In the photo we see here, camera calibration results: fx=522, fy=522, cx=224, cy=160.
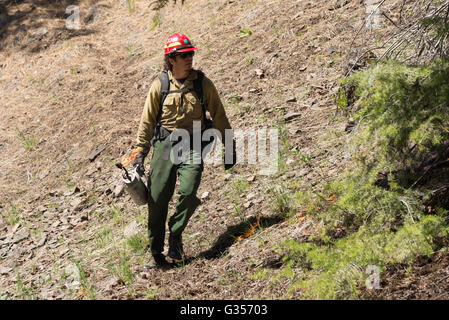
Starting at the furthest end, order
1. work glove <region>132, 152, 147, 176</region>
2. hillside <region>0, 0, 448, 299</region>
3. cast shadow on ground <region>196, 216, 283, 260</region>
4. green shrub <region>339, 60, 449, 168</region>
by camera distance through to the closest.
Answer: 1. cast shadow on ground <region>196, 216, 283, 260</region>
2. work glove <region>132, 152, 147, 176</region>
3. hillside <region>0, 0, 448, 299</region>
4. green shrub <region>339, 60, 449, 168</region>

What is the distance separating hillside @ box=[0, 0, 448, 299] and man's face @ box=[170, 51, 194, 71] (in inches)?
62.1

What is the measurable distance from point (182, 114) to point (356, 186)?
6.53ft

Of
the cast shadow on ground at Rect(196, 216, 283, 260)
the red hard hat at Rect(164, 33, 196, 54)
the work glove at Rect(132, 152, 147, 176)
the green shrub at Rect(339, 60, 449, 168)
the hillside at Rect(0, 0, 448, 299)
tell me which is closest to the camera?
the green shrub at Rect(339, 60, 449, 168)

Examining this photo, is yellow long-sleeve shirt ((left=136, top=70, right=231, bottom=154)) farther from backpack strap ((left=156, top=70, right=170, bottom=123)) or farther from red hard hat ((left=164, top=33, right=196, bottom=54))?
red hard hat ((left=164, top=33, right=196, bottom=54))

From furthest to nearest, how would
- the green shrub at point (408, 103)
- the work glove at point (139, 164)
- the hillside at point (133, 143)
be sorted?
the work glove at point (139, 164) < the hillside at point (133, 143) < the green shrub at point (408, 103)

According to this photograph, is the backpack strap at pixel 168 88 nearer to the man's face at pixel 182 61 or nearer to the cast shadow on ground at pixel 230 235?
the man's face at pixel 182 61

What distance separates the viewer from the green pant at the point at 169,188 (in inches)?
214

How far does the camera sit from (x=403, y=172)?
464 cm

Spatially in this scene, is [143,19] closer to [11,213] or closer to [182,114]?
[11,213]

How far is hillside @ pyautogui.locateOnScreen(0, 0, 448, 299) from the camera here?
5441 mm

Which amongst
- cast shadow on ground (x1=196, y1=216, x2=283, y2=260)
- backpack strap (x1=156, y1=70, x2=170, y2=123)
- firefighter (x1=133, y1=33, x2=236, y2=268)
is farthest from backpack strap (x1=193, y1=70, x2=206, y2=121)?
cast shadow on ground (x1=196, y1=216, x2=283, y2=260)

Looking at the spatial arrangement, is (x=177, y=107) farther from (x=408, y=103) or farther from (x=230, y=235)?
(x=408, y=103)

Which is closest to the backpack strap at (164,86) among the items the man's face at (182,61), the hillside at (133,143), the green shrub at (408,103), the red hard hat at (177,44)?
the man's face at (182,61)

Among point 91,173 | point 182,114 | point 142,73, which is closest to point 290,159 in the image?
point 182,114
